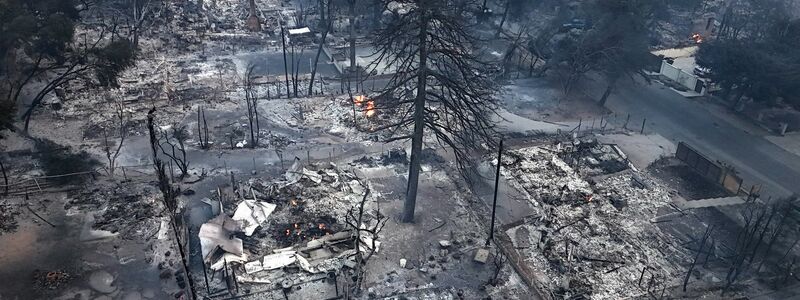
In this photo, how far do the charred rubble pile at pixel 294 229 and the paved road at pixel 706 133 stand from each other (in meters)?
22.0

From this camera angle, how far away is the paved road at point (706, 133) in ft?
110

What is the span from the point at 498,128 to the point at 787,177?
16930mm

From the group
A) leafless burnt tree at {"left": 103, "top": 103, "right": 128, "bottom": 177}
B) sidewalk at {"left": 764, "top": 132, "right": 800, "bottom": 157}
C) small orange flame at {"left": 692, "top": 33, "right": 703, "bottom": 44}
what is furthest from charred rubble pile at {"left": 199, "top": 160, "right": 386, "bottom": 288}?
small orange flame at {"left": 692, "top": 33, "right": 703, "bottom": 44}

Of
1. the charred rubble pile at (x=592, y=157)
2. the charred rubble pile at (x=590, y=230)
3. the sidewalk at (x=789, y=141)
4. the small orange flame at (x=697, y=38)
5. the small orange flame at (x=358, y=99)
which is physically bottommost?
the charred rubble pile at (x=590, y=230)

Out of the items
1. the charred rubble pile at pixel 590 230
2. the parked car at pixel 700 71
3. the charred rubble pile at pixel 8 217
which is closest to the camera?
the charred rubble pile at pixel 590 230

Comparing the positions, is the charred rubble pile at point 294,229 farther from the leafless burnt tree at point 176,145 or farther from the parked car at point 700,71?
the parked car at point 700,71

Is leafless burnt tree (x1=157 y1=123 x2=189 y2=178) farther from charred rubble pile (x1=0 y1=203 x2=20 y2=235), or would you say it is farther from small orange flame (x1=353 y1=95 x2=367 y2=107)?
small orange flame (x1=353 y1=95 x2=367 y2=107)

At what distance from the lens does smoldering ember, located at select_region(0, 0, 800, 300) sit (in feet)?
78.2

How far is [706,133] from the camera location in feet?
125

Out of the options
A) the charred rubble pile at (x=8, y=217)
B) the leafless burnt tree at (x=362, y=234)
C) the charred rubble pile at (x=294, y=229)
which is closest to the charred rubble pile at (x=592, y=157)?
the charred rubble pile at (x=294, y=229)

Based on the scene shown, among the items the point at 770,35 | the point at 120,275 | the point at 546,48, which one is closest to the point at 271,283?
the point at 120,275

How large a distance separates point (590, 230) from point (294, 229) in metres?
14.2

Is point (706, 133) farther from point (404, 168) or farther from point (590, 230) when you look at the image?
point (404, 168)

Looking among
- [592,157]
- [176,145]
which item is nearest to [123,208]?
[176,145]
